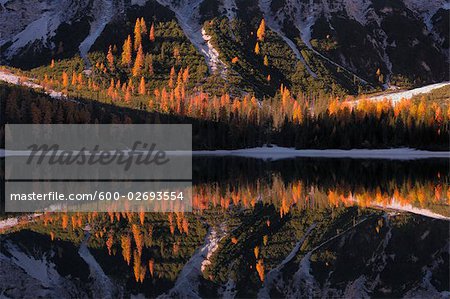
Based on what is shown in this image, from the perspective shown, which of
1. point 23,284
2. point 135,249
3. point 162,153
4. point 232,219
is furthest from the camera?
point 162,153

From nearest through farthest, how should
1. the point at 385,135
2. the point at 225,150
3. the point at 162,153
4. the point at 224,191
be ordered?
the point at 224,191, the point at 162,153, the point at 385,135, the point at 225,150

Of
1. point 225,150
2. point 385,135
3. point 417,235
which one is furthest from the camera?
point 225,150

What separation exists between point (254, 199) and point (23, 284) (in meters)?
19.2

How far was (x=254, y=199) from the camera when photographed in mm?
34906

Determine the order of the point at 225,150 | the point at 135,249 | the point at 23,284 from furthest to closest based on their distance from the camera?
the point at 225,150 < the point at 135,249 < the point at 23,284

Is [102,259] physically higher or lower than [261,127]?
lower

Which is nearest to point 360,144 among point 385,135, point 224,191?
point 385,135

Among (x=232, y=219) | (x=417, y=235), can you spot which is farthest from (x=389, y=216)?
(x=232, y=219)

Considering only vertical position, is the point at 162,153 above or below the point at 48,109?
below

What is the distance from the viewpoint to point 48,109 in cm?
13212

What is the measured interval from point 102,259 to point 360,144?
390ft

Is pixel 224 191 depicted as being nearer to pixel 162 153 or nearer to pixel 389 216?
pixel 389 216

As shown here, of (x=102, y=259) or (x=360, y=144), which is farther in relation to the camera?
(x=360, y=144)

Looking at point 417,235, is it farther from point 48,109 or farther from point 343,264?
point 48,109
